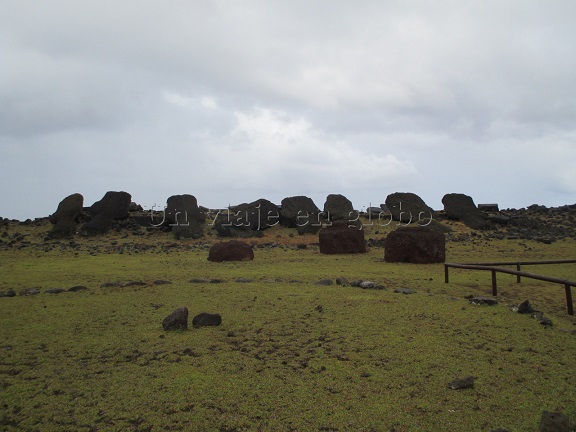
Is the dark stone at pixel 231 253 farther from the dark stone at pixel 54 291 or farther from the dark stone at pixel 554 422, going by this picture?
the dark stone at pixel 554 422

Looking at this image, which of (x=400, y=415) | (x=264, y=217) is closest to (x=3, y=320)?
(x=400, y=415)

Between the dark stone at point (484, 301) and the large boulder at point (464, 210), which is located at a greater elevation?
the large boulder at point (464, 210)

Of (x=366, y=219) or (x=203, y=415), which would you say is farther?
(x=366, y=219)

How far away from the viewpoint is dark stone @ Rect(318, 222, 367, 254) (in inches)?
690

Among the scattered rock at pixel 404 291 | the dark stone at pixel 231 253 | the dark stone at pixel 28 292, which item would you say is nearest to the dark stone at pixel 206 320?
the scattered rock at pixel 404 291

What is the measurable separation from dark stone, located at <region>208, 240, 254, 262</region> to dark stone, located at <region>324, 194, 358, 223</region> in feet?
44.6

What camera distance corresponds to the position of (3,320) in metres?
6.62

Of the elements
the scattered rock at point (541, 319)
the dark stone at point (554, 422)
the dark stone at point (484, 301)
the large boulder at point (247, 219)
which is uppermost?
the large boulder at point (247, 219)

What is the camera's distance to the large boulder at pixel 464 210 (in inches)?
1092

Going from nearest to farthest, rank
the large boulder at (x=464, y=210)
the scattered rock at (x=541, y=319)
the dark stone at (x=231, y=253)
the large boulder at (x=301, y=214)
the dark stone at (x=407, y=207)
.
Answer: the scattered rock at (x=541, y=319)
the dark stone at (x=231, y=253)
the large boulder at (x=301, y=214)
the large boulder at (x=464, y=210)
the dark stone at (x=407, y=207)

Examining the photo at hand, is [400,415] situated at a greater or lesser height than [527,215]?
lesser

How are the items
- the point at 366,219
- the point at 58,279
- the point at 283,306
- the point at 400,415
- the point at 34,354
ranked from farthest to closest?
the point at 366,219 < the point at 58,279 < the point at 283,306 < the point at 34,354 < the point at 400,415

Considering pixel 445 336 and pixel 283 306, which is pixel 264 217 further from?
pixel 445 336

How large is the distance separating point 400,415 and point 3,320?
5697 mm
